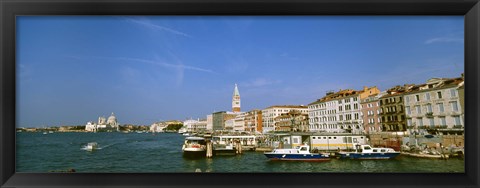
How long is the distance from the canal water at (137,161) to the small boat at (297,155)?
0.08 meters

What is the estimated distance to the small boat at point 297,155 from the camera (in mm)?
3014

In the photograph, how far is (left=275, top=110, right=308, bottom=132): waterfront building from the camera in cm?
304

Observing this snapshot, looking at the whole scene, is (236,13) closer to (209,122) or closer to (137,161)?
(209,122)

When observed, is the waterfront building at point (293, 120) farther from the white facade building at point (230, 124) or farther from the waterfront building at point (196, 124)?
the waterfront building at point (196, 124)

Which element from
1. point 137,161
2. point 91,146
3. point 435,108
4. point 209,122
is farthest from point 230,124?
point 435,108

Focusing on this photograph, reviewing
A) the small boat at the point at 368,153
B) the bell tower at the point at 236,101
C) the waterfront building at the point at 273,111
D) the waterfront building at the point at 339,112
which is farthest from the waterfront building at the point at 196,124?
the small boat at the point at 368,153

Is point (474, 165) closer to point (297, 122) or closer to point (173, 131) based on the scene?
point (297, 122)

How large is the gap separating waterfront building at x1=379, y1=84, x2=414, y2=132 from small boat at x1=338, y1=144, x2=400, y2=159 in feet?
0.56

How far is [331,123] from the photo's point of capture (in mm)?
3115

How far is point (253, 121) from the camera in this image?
10.2 feet

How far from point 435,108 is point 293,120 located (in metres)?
1.07

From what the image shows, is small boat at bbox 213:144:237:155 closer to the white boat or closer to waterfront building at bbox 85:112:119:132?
the white boat

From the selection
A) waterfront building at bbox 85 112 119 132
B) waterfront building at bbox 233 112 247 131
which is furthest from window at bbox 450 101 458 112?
waterfront building at bbox 85 112 119 132

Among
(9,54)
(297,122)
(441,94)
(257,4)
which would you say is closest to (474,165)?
(441,94)
